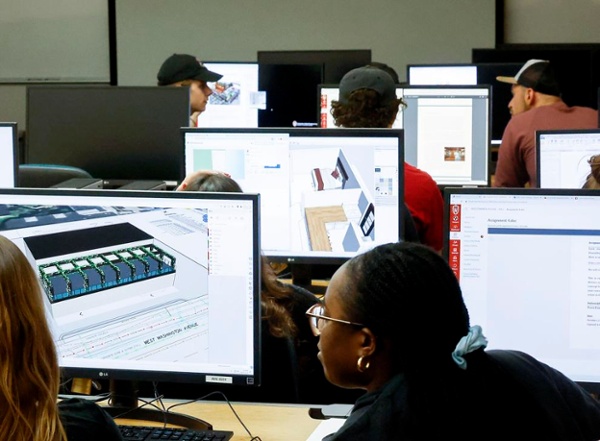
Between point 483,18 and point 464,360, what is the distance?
6433 mm

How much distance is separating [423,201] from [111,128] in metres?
1.35

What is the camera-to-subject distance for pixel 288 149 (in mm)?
2893

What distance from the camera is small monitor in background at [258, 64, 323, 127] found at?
20.4 ft

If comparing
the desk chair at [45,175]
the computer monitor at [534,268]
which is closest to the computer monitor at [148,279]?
the computer monitor at [534,268]

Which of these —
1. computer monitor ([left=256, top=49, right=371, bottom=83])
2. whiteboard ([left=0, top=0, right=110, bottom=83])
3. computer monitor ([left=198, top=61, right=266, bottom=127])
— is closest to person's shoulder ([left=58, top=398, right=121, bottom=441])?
computer monitor ([left=198, top=61, right=266, bottom=127])

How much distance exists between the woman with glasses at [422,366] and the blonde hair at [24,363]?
0.40 meters

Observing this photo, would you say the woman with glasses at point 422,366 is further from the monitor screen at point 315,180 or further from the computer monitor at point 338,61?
the computer monitor at point 338,61

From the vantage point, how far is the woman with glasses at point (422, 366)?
128 cm

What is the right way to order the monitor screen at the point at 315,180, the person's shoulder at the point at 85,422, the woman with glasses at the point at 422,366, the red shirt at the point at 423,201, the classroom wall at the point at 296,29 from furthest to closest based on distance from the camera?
the classroom wall at the point at 296,29
the red shirt at the point at 423,201
the monitor screen at the point at 315,180
the person's shoulder at the point at 85,422
the woman with glasses at the point at 422,366

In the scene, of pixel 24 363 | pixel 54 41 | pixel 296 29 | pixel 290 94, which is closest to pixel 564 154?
pixel 24 363

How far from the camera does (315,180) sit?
2883mm

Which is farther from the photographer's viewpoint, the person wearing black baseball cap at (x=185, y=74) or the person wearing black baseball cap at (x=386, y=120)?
the person wearing black baseball cap at (x=185, y=74)

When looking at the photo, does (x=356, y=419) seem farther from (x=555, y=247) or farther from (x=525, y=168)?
(x=525, y=168)

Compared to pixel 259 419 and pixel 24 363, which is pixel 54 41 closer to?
pixel 259 419
